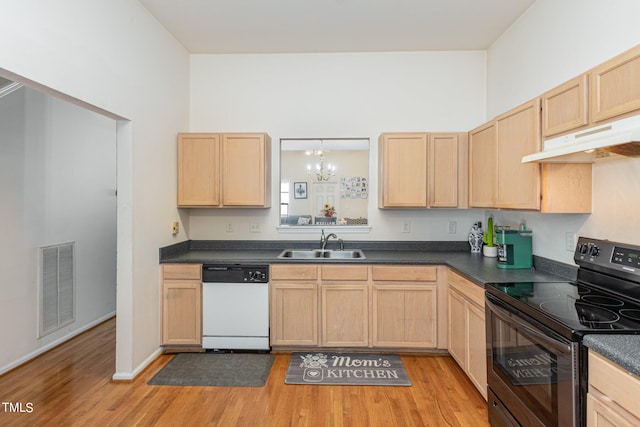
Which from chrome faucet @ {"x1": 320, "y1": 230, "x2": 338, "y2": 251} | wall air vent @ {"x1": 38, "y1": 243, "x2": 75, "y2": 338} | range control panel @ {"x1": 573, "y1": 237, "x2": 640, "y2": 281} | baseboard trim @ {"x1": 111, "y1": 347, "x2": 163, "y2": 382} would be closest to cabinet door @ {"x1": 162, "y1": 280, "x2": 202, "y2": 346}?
baseboard trim @ {"x1": 111, "y1": 347, "x2": 163, "y2": 382}

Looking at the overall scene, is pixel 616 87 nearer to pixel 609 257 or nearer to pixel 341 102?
pixel 609 257

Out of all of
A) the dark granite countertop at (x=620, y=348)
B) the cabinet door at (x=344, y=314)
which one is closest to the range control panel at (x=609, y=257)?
the dark granite countertop at (x=620, y=348)

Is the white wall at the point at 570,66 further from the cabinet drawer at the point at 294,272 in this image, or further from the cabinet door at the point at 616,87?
the cabinet drawer at the point at 294,272

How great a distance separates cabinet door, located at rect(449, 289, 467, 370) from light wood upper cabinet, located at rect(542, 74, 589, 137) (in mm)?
1345

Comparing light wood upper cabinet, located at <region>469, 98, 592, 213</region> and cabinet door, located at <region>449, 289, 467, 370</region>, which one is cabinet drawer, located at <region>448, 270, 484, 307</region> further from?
light wood upper cabinet, located at <region>469, 98, 592, 213</region>

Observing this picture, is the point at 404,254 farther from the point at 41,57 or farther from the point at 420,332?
the point at 41,57

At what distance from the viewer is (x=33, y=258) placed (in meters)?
2.91

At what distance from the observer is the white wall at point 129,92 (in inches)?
68.4

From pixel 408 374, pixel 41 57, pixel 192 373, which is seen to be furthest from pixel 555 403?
pixel 41 57

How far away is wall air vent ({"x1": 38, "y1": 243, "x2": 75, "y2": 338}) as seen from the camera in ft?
9.86

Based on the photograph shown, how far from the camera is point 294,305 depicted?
2982 millimetres

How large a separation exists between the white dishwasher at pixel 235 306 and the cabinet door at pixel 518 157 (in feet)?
6.62

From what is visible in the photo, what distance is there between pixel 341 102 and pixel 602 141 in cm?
253

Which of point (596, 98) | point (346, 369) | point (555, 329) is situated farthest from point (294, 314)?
point (596, 98)
